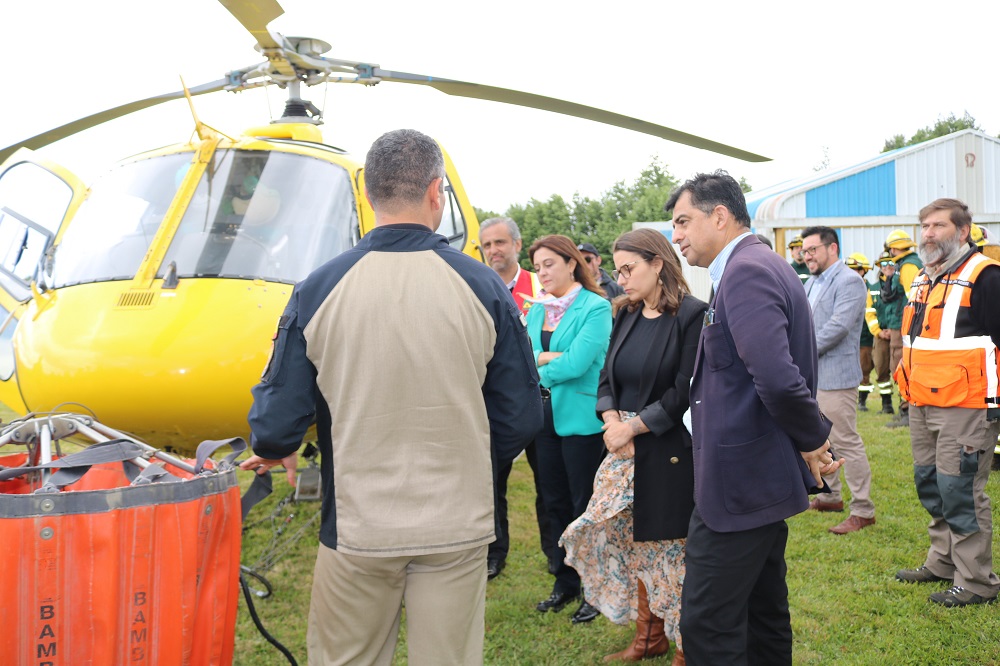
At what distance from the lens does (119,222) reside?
14.9ft

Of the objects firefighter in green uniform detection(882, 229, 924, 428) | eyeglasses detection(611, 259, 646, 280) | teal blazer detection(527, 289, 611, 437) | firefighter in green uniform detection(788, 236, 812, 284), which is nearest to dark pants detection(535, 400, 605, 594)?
teal blazer detection(527, 289, 611, 437)

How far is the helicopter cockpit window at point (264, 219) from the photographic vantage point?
418 cm

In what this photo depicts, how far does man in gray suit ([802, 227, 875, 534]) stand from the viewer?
523 centimetres

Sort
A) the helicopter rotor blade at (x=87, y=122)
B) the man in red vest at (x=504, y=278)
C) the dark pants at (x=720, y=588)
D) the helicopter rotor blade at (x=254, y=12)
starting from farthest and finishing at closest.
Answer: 1. the helicopter rotor blade at (x=87, y=122)
2. the man in red vest at (x=504, y=278)
3. the helicopter rotor blade at (x=254, y=12)
4. the dark pants at (x=720, y=588)

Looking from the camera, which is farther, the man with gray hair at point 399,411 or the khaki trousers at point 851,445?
the khaki trousers at point 851,445

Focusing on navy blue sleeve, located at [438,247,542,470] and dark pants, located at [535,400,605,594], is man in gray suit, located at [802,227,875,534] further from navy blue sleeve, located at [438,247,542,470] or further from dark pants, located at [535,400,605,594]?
navy blue sleeve, located at [438,247,542,470]

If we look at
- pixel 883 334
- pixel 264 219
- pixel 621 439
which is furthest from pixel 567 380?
pixel 883 334

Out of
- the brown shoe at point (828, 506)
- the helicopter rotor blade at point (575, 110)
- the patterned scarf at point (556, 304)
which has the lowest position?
the brown shoe at point (828, 506)

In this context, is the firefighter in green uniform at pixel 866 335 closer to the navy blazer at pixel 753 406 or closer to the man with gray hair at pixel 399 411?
the navy blazer at pixel 753 406

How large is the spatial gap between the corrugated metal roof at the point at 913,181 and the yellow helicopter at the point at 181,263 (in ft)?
45.5

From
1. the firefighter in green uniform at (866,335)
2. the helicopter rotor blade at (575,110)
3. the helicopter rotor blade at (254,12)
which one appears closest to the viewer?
the helicopter rotor blade at (254,12)

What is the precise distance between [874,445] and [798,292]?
6271mm

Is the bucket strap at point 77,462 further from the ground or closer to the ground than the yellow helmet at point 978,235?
closer to the ground

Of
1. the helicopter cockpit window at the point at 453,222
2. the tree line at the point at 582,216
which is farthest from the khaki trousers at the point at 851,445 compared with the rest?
the tree line at the point at 582,216
